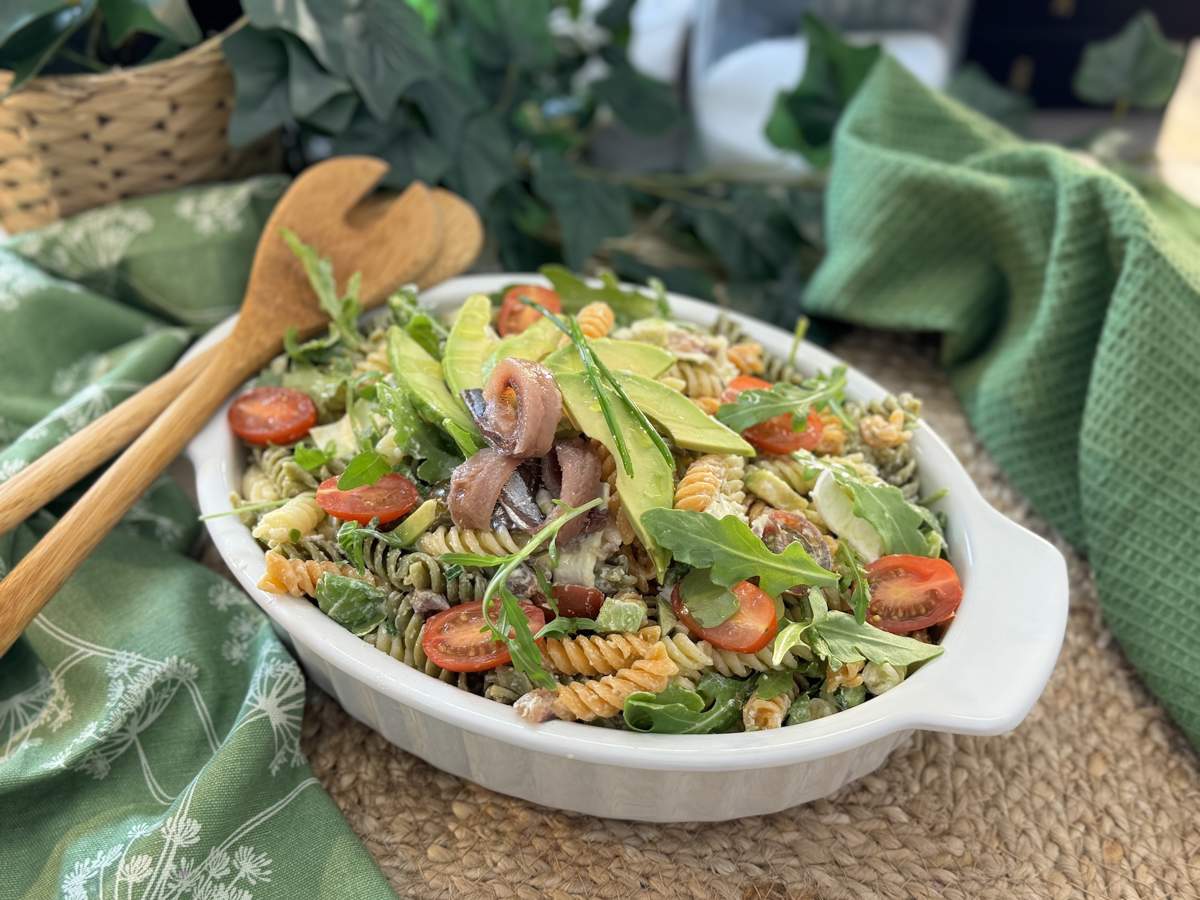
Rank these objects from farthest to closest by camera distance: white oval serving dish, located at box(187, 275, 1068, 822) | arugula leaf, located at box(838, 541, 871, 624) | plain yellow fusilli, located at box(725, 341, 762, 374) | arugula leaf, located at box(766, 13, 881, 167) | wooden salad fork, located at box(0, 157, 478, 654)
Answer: arugula leaf, located at box(766, 13, 881, 167), plain yellow fusilli, located at box(725, 341, 762, 374), wooden salad fork, located at box(0, 157, 478, 654), arugula leaf, located at box(838, 541, 871, 624), white oval serving dish, located at box(187, 275, 1068, 822)

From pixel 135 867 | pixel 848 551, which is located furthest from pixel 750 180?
pixel 135 867

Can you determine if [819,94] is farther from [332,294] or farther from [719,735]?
[719,735]

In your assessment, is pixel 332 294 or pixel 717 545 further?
pixel 332 294

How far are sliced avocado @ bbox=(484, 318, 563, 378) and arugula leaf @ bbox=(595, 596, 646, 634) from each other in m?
0.33

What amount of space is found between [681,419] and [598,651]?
299mm

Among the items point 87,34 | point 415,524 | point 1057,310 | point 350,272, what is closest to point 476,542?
point 415,524

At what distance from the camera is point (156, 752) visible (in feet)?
4.11

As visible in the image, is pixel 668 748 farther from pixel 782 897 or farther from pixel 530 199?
pixel 530 199

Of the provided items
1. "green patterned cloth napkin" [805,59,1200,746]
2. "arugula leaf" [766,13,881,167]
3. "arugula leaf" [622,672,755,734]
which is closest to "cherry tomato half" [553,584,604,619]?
"arugula leaf" [622,672,755,734]

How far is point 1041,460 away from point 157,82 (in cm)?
154

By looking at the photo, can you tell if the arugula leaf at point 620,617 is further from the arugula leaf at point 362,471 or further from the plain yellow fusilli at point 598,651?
the arugula leaf at point 362,471

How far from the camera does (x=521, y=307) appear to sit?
1536 mm

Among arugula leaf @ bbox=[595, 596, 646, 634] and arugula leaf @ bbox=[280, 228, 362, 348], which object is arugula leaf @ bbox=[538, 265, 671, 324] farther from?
arugula leaf @ bbox=[595, 596, 646, 634]

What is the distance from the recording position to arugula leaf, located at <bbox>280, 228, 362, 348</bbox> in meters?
1.53
